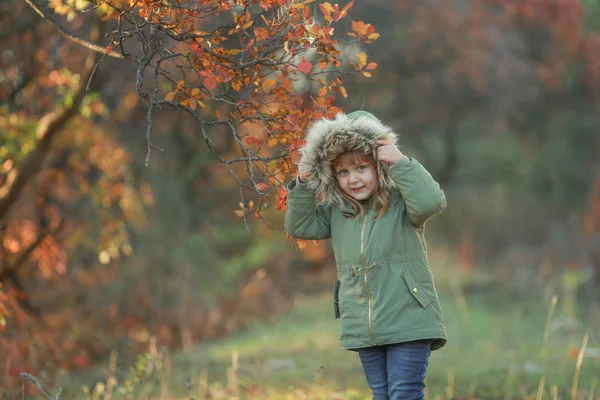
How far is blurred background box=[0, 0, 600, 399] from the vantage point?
765cm

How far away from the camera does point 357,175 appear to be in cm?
404

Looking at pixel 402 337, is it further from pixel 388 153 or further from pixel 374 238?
pixel 388 153

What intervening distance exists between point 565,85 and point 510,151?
9.77 feet

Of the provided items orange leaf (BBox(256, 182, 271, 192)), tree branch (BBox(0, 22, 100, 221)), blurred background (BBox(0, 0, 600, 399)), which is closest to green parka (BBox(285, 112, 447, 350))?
orange leaf (BBox(256, 182, 271, 192))

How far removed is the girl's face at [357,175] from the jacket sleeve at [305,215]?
0.18 metres

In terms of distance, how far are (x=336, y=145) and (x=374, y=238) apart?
1.57 feet

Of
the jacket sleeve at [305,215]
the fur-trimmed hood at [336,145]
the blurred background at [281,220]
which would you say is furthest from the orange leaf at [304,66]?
the blurred background at [281,220]

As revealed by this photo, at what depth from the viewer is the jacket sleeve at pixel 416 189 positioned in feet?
12.5

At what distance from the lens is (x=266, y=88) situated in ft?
14.2

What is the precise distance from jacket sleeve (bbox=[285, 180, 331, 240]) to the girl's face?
18 cm

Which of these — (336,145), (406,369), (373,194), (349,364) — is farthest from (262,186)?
(349,364)

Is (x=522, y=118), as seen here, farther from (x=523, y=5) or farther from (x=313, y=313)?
(x=313, y=313)

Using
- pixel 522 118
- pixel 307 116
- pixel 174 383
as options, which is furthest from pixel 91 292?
pixel 522 118

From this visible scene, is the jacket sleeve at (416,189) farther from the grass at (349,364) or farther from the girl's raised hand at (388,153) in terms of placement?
the grass at (349,364)
